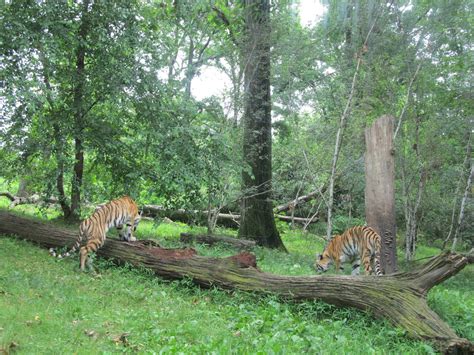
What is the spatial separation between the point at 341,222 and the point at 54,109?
41.1 ft

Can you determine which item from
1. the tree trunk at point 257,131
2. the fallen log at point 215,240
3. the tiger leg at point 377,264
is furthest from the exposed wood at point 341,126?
the tree trunk at point 257,131

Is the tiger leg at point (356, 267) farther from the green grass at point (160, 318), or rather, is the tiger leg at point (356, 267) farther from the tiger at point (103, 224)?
the tiger at point (103, 224)

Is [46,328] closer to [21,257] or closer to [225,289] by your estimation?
[225,289]

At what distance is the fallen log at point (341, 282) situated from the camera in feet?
19.2

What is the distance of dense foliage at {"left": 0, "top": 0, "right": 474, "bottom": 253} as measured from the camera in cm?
1088

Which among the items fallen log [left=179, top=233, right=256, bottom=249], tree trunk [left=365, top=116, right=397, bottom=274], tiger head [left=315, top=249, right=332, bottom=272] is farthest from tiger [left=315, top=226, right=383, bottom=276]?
fallen log [left=179, top=233, right=256, bottom=249]

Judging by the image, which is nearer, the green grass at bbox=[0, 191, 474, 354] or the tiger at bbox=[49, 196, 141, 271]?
the green grass at bbox=[0, 191, 474, 354]

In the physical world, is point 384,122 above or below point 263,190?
above

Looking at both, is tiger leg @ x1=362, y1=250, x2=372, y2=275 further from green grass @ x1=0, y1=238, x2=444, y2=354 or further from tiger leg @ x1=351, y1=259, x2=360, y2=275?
green grass @ x1=0, y1=238, x2=444, y2=354

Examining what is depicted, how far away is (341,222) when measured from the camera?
19734 mm

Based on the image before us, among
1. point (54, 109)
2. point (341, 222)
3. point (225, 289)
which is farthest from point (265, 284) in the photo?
point (341, 222)

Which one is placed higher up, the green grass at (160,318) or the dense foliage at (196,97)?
the dense foliage at (196,97)

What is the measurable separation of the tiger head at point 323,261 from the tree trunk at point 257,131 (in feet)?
9.87

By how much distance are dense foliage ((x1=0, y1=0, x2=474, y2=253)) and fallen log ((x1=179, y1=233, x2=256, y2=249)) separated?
0.94 m
